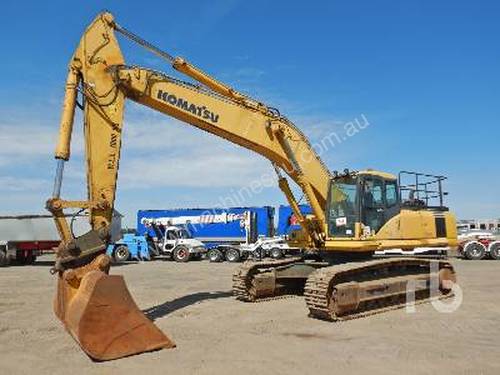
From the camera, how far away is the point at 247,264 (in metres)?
14.2

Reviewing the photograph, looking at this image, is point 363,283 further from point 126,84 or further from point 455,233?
point 126,84

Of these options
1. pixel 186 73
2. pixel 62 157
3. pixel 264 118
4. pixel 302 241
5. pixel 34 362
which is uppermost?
pixel 186 73

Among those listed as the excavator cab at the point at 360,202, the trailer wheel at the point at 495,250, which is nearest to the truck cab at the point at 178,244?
the trailer wheel at the point at 495,250

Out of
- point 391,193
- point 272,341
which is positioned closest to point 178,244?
point 391,193

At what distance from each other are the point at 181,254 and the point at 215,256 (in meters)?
2.17

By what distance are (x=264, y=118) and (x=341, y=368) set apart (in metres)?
7.21

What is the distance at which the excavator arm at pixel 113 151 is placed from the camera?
8.34 metres

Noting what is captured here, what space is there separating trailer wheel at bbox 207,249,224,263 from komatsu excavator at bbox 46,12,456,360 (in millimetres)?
18921

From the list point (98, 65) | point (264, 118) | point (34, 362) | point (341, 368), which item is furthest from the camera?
point (264, 118)

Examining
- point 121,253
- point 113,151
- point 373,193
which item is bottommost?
point 121,253

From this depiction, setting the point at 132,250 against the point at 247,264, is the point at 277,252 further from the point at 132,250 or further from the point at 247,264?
the point at 247,264

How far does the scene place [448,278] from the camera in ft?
47.6

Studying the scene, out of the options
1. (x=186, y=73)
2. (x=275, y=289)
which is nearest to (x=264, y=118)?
(x=186, y=73)

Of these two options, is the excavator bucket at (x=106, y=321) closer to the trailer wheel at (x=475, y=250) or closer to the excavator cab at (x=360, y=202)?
the excavator cab at (x=360, y=202)
